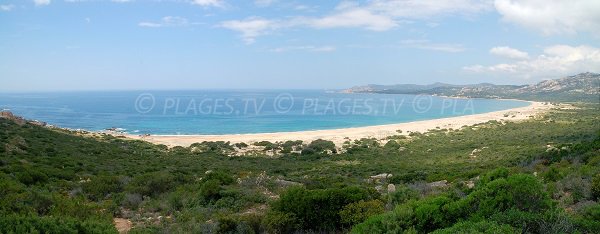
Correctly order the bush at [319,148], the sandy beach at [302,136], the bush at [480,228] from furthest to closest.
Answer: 1. the sandy beach at [302,136]
2. the bush at [319,148]
3. the bush at [480,228]

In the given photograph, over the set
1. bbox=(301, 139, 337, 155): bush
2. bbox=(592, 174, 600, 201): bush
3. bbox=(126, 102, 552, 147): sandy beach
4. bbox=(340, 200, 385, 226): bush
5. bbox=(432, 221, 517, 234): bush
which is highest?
bbox=(432, 221, 517, 234): bush

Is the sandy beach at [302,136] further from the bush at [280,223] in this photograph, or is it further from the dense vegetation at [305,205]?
the bush at [280,223]

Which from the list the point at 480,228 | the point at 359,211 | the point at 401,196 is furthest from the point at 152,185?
the point at 480,228

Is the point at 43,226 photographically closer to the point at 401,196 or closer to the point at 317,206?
the point at 317,206

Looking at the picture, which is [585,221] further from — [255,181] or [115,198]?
[115,198]

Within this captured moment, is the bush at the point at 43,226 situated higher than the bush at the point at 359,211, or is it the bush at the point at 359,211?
the bush at the point at 43,226

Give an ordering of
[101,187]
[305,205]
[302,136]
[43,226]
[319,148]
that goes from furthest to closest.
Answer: [302,136] → [319,148] → [101,187] → [305,205] → [43,226]

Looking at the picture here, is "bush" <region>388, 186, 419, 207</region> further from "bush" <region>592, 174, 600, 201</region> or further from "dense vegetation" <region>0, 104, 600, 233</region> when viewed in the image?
"bush" <region>592, 174, 600, 201</region>

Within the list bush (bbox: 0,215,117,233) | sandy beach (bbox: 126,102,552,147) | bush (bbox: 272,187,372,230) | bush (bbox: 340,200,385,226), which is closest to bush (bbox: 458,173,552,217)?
bush (bbox: 340,200,385,226)

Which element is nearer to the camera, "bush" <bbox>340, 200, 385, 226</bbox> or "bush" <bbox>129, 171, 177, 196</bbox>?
"bush" <bbox>340, 200, 385, 226</bbox>

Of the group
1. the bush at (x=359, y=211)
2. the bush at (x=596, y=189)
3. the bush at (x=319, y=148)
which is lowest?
the bush at (x=319, y=148)

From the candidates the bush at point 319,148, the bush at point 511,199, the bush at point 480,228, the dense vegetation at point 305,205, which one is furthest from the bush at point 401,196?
the bush at point 319,148

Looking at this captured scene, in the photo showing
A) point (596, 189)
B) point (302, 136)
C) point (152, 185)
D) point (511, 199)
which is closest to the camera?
point (511, 199)

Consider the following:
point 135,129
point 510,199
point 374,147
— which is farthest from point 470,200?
point 135,129
